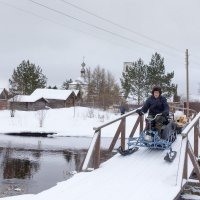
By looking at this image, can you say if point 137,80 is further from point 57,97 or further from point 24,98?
point 24,98

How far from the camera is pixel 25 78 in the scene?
242 ft

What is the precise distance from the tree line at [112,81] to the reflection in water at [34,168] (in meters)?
38.6

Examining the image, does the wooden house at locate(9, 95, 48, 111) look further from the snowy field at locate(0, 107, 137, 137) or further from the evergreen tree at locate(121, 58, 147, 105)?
the evergreen tree at locate(121, 58, 147, 105)

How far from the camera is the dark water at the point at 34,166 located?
45.2ft

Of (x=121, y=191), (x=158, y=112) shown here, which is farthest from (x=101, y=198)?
(x=158, y=112)

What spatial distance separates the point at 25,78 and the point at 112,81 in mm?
19217

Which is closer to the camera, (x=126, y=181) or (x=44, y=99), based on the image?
(x=126, y=181)

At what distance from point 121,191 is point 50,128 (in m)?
31.3

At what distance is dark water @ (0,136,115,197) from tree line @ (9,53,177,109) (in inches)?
1459

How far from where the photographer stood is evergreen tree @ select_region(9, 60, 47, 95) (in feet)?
238

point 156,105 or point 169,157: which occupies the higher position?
point 156,105

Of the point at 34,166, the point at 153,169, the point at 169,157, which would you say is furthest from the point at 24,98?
the point at 153,169

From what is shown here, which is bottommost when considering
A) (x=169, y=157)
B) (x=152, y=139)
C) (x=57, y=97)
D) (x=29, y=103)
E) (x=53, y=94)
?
(x=169, y=157)

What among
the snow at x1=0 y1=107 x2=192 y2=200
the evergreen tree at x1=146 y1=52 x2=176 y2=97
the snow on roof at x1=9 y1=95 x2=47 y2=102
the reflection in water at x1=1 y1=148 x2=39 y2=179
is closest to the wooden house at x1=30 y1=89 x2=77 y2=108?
the snow on roof at x1=9 y1=95 x2=47 y2=102
